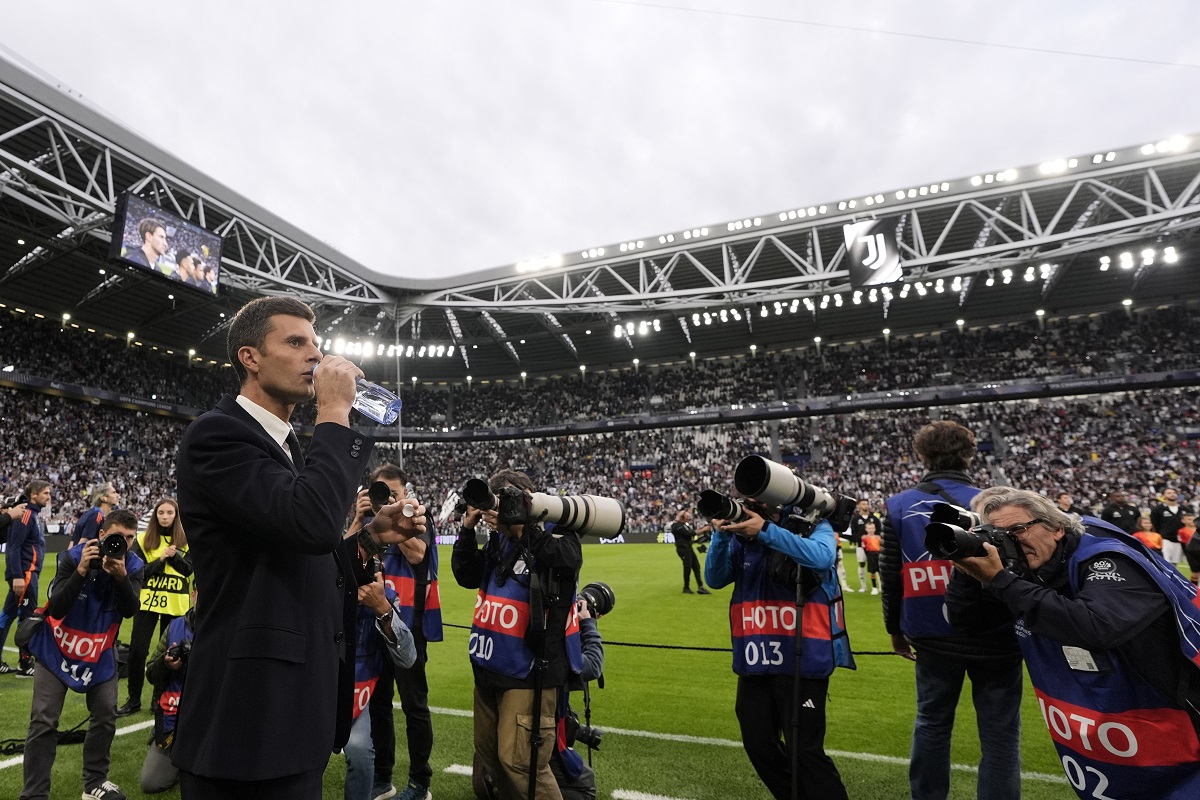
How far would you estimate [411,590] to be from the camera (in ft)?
16.1

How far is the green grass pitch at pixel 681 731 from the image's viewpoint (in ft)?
14.3

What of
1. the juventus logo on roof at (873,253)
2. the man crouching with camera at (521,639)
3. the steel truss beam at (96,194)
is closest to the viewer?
the man crouching with camera at (521,639)

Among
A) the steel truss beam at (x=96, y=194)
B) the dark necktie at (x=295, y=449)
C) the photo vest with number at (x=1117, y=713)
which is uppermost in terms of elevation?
the steel truss beam at (x=96, y=194)

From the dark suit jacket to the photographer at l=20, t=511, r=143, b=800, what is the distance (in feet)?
8.62

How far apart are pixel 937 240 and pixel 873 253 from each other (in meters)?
5.32

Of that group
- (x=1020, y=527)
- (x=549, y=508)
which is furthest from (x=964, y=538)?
(x=549, y=508)

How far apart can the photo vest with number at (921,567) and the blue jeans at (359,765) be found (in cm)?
310

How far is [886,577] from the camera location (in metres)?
3.63

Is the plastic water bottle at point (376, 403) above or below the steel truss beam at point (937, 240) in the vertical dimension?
below

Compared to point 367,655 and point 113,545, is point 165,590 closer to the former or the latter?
point 113,545

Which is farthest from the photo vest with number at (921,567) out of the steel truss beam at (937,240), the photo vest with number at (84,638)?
the steel truss beam at (937,240)

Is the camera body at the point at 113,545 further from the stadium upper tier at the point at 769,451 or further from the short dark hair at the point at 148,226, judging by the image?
the stadium upper tier at the point at 769,451

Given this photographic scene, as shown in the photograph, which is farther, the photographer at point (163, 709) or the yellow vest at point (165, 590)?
the yellow vest at point (165, 590)

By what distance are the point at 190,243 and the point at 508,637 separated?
20.1 m
